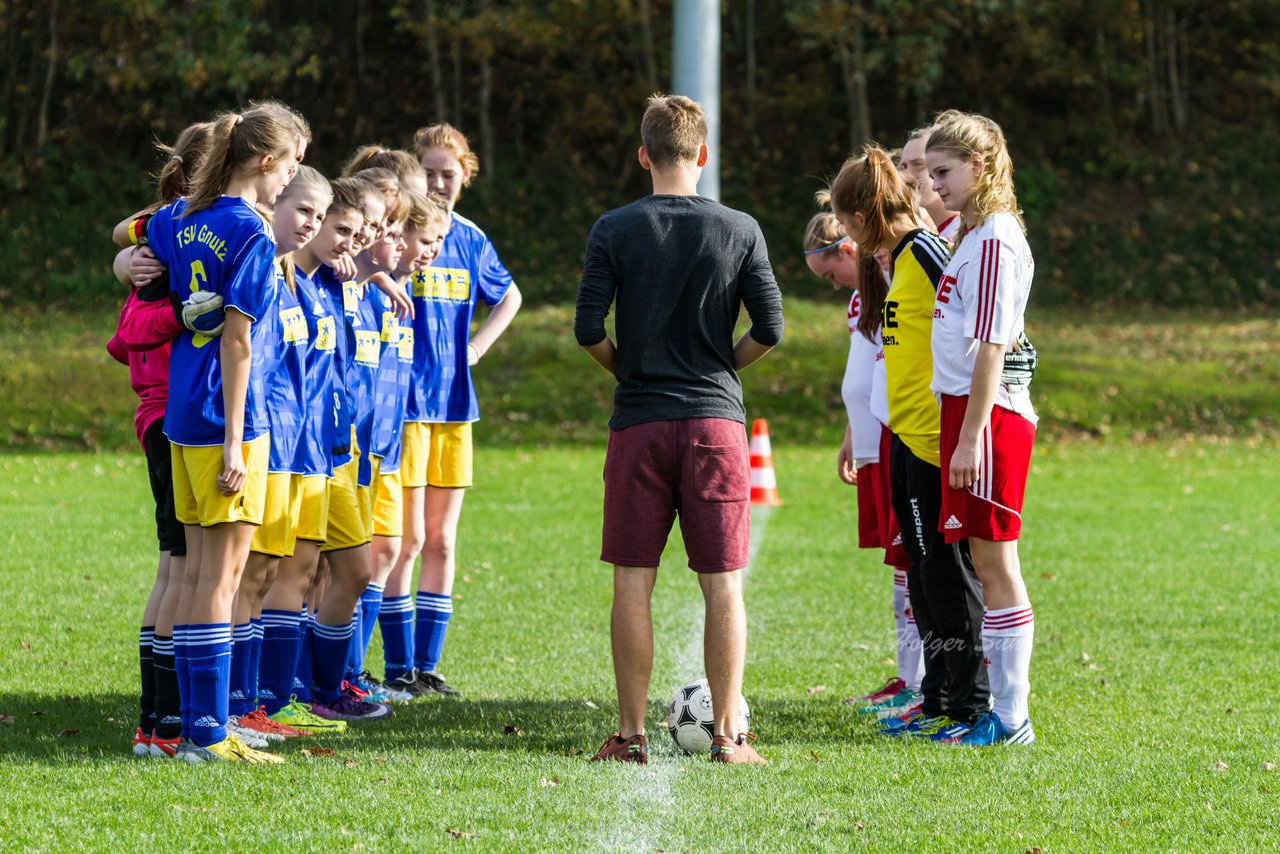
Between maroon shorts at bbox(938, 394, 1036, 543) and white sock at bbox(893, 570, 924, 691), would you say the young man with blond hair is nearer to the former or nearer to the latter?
maroon shorts at bbox(938, 394, 1036, 543)

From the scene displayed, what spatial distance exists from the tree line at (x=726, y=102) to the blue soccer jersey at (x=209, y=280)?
2196cm

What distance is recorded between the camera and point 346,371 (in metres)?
5.88

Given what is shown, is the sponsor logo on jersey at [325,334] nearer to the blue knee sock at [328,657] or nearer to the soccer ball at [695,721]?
the blue knee sock at [328,657]

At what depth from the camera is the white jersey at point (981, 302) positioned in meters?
5.09

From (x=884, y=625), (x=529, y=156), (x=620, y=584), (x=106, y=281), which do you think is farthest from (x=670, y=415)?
(x=529, y=156)

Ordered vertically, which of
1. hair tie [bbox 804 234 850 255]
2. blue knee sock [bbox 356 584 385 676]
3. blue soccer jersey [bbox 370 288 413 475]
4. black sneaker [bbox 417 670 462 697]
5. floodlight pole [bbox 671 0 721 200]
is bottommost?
black sneaker [bbox 417 670 462 697]

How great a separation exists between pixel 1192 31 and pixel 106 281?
889 inches

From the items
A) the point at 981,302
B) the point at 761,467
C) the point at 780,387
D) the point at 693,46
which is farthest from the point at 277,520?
the point at 780,387

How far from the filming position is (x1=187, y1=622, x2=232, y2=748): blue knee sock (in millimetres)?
4863

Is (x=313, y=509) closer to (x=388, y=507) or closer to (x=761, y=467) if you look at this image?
(x=388, y=507)

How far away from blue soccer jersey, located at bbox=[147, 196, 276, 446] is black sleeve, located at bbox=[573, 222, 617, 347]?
1024mm

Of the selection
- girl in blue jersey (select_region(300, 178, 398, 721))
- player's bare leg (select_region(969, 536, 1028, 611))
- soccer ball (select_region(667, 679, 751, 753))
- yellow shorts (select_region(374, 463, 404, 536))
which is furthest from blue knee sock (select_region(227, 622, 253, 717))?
player's bare leg (select_region(969, 536, 1028, 611))

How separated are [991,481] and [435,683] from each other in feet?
8.75

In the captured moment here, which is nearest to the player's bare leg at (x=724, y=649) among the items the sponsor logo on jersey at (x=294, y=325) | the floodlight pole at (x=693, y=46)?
the sponsor logo on jersey at (x=294, y=325)
